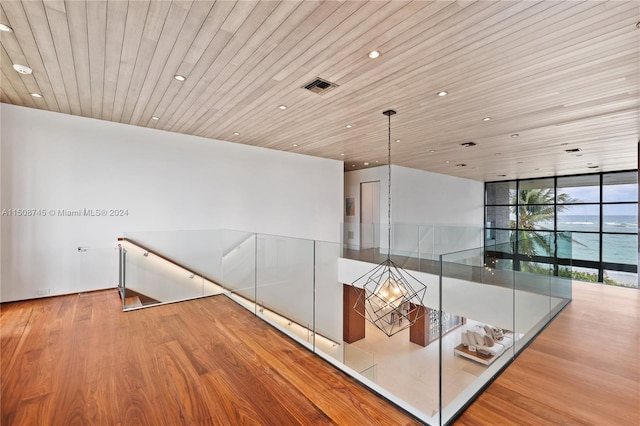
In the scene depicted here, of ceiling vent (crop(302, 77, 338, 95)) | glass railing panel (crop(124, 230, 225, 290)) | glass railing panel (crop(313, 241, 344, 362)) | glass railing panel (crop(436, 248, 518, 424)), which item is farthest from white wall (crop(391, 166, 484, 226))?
ceiling vent (crop(302, 77, 338, 95))

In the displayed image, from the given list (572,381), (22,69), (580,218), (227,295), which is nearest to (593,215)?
(580,218)

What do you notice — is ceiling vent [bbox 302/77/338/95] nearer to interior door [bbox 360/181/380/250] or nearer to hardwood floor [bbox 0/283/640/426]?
hardwood floor [bbox 0/283/640/426]

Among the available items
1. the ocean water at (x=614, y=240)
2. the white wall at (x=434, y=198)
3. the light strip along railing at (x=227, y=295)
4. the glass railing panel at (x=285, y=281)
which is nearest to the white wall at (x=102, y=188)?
the light strip along railing at (x=227, y=295)

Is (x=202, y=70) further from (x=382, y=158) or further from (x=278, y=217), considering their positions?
(x=382, y=158)

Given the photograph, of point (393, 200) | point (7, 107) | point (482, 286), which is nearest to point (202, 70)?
point (7, 107)

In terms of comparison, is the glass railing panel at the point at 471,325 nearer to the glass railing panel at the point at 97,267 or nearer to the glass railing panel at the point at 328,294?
the glass railing panel at the point at 328,294

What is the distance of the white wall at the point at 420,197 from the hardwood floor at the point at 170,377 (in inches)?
224

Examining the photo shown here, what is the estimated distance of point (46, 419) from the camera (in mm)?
1730

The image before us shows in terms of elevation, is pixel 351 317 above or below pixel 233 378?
below

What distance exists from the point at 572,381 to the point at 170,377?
2999 mm

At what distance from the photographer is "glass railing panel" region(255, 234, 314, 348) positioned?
344 cm

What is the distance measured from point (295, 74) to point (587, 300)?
5157mm

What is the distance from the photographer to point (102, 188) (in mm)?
4676

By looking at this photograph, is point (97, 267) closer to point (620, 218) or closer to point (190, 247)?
point (190, 247)
